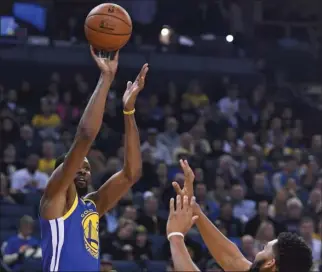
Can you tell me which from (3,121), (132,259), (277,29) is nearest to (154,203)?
(132,259)

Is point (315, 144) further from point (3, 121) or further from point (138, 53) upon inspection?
point (3, 121)

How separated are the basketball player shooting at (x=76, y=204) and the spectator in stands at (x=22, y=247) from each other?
5.20 meters

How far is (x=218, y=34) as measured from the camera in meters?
19.9

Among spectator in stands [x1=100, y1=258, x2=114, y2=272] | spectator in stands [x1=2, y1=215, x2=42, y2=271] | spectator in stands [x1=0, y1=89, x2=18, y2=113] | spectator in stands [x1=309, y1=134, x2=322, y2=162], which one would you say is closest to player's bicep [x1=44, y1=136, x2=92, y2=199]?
spectator in stands [x1=100, y1=258, x2=114, y2=272]

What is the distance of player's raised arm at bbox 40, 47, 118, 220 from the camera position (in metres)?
4.91

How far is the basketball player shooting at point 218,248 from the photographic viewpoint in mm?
4229

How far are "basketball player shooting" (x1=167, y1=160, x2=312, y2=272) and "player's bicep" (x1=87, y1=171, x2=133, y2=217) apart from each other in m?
0.63

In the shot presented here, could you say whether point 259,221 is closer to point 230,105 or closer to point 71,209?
point 230,105

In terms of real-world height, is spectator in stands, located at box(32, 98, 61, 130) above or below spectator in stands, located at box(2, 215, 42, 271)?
above

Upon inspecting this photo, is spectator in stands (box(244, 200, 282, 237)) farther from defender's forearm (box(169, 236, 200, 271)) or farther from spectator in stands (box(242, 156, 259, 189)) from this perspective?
defender's forearm (box(169, 236, 200, 271))

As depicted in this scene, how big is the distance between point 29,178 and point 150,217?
6.31 feet

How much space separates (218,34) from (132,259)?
9.71 m

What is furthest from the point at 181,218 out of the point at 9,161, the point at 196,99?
the point at 196,99

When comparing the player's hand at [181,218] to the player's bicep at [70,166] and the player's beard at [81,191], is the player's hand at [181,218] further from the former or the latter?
the player's beard at [81,191]
